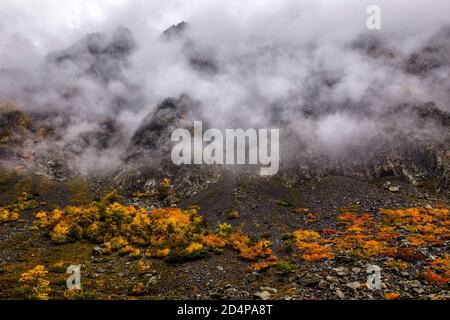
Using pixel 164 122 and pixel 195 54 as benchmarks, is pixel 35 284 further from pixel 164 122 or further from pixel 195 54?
pixel 195 54

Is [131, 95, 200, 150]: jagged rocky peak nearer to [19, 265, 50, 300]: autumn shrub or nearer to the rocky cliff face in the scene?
the rocky cliff face

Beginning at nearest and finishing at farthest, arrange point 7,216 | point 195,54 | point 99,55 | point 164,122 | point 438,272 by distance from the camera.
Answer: point 438,272 → point 7,216 → point 164,122 → point 195,54 → point 99,55

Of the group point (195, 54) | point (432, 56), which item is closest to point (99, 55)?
point (195, 54)

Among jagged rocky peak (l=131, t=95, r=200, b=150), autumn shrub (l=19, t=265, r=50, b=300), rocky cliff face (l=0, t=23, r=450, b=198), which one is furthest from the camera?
jagged rocky peak (l=131, t=95, r=200, b=150)

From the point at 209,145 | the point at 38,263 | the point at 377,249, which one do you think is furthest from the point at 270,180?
the point at 38,263

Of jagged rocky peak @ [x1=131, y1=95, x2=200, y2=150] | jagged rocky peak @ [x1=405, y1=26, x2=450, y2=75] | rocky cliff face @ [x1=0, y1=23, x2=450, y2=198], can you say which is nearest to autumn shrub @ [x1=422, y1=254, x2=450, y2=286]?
rocky cliff face @ [x1=0, y1=23, x2=450, y2=198]

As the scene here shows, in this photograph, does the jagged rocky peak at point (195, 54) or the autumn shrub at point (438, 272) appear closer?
the autumn shrub at point (438, 272)

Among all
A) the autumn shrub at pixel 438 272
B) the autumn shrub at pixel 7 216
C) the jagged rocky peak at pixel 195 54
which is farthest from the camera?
the jagged rocky peak at pixel 195 54

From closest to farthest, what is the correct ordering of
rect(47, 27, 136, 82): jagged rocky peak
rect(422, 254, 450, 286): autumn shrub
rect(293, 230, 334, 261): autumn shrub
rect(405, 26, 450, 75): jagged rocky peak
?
rect(422, 254, 450, 286): autumn shrub, rect(293, 230, 334, 261): autumn shrub, rect(405, 26, 450, 75): jagged rocky peak, rect(47, 27, 136, 82): jagged rocky peak

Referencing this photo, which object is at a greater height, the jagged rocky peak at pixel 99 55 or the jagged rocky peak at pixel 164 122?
the jagged rocky peak at pixel 99 55

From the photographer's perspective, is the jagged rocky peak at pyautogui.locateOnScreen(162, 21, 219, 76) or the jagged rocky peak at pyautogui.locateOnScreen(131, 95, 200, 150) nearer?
the jagged rocky peak at pyautogui.locateOnScreen(131, 95, 200, 150)

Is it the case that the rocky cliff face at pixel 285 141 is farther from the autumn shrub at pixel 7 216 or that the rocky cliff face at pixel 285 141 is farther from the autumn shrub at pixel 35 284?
the autumn shrub at pixel 35 284

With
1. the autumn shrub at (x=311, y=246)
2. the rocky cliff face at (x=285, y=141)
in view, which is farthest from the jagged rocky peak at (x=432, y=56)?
the autumn shrub at (x=311, y=246)

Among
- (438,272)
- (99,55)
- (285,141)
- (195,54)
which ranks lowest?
(438,272)
